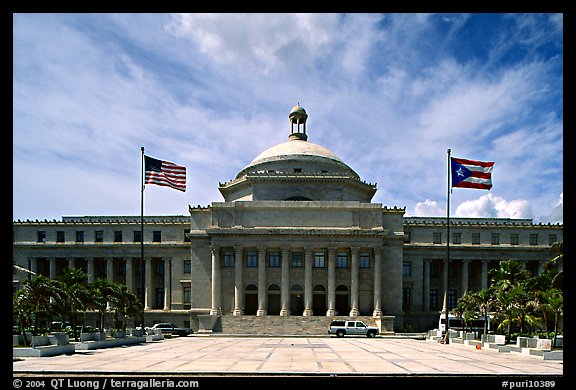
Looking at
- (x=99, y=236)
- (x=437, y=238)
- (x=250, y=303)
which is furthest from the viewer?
(x=99, y=236)

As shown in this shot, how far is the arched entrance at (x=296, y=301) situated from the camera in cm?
6281

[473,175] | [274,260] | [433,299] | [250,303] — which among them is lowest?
[433,299]

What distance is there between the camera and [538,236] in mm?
71125

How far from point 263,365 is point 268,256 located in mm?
41845

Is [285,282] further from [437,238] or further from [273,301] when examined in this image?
[437,238]

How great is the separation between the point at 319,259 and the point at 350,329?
15408 mm

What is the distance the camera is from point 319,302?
64.2 metres

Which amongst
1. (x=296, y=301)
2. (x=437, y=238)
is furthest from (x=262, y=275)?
(x=437, y=238)

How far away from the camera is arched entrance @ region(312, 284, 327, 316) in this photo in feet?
208

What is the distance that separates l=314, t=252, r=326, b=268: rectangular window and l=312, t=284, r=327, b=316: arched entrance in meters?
2.80

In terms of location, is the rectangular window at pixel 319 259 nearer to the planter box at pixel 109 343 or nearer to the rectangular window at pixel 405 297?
the rectangular window at pixel 405 297

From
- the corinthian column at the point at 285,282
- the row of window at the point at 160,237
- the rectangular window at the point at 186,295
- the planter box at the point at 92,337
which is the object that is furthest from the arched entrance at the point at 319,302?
the planter box at the point at 92,337

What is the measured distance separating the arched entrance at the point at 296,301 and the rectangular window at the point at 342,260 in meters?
6.28
